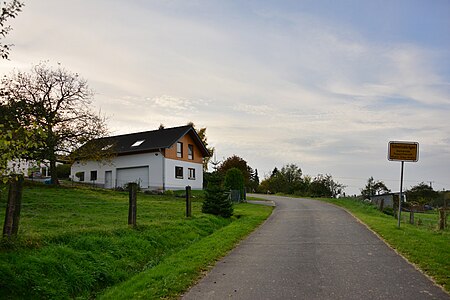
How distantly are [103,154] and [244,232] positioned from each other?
24876 mm

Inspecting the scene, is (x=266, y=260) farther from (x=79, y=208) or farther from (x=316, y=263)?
(x=79, y=208)

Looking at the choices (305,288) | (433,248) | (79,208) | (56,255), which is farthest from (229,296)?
(79,208)

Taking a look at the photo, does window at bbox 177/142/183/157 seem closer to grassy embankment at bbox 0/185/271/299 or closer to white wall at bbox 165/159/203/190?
white wall at bbox 165/159/203/190

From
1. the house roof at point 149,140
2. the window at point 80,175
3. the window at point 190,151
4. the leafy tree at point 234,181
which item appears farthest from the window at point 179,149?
the window at point 80,175

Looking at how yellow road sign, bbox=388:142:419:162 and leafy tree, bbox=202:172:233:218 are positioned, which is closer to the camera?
yellow road sign, bbox=388:142:419:162

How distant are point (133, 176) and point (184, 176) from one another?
16.7 ft

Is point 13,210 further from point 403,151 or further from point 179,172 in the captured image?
point 179,172

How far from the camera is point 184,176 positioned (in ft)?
149

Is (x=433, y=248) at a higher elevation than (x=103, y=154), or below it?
below

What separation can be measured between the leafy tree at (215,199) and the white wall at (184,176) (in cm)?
2191

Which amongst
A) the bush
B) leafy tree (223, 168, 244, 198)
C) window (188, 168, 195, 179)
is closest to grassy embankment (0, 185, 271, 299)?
leafy tree (223, 168, 244, 198)

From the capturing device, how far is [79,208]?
1912cm

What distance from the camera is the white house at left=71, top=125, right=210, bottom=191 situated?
42.6 meters

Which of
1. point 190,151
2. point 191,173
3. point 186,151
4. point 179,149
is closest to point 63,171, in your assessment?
point 190,151
